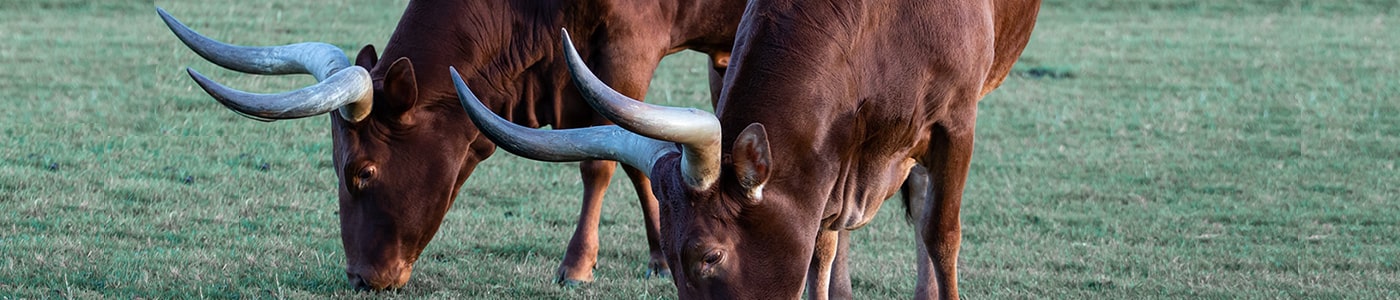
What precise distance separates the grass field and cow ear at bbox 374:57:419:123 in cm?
76

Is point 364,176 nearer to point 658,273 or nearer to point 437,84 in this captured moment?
point 437,84

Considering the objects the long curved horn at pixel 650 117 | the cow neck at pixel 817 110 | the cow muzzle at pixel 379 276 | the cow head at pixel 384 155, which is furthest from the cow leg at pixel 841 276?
the long curved horn at pixel 650 117

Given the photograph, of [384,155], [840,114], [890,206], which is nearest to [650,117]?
[840,114]

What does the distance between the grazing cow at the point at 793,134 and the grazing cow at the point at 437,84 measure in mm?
1478

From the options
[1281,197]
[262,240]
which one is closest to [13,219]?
[262,240]

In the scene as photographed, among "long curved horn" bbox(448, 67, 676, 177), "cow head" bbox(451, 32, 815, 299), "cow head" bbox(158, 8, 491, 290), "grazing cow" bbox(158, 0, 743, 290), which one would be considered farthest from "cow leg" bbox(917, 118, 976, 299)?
"cow head" bbox(158, 8, 491, 290)

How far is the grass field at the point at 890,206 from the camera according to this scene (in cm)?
631

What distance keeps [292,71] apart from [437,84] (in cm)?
64

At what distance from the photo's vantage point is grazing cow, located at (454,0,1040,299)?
13.7ft

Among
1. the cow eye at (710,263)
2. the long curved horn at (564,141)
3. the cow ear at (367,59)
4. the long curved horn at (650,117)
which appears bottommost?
the cow ear at (367,59)

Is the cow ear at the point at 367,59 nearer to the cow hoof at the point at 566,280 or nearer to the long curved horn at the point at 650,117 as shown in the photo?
the cow hoof at the point at 566,280

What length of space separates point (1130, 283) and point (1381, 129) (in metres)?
4.75

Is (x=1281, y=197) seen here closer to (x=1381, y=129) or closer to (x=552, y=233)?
(x=1381, y=129)

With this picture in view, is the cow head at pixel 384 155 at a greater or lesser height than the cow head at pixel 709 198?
lesser
